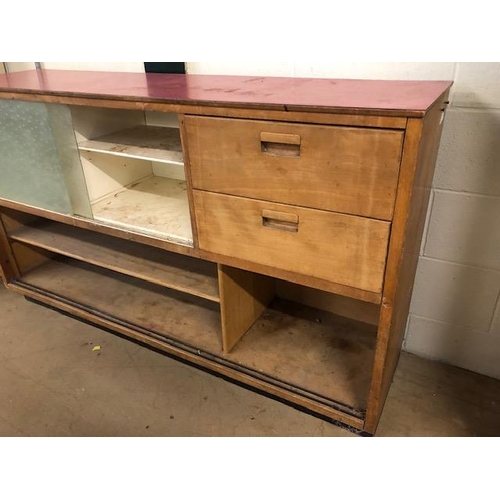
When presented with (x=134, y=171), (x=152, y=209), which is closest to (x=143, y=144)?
(x=152, y=209)

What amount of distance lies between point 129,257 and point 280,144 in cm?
100

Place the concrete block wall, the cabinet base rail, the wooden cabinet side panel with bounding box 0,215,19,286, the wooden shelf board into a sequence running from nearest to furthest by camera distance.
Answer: the concrete block wall
the cabinet base rail
the wooden shelf board
the wooden cabinet side panel with bounding box 0,215,19,286

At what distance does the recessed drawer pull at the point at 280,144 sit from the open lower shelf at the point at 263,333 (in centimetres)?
83

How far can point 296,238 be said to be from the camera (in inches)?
48.3

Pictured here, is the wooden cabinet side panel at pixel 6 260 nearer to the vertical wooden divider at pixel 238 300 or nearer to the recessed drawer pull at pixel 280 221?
the vertical wooden divider at pixel 238 300

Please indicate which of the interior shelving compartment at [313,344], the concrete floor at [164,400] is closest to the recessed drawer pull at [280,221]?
the interior shelving compartment at [313,344]

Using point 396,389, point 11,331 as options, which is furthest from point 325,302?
point 11,331

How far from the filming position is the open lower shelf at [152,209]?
1.56 meters

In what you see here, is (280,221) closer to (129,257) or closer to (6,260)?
(129,257)

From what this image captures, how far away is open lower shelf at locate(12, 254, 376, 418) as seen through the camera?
155 cm

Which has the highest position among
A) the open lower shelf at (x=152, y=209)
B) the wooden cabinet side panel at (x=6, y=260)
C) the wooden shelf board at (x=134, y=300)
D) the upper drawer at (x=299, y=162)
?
the upper drawer at (x=299, y=162)

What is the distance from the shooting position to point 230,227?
1325 millimetres

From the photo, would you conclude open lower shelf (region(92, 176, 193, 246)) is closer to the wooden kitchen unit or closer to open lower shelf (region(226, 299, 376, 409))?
the wooden kitchen unit

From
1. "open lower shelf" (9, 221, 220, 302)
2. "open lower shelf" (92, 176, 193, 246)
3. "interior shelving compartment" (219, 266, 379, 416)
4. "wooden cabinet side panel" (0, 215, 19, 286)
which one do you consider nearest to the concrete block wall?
"interior shelving compartment" (219, 266, 379, 416)
